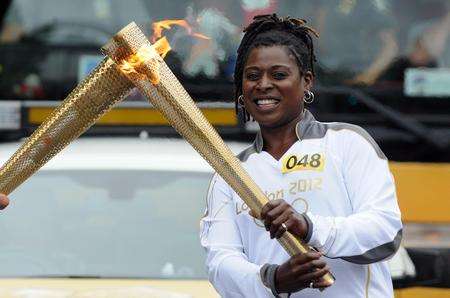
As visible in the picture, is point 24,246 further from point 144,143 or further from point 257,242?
point 257,242

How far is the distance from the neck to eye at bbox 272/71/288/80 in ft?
0.41

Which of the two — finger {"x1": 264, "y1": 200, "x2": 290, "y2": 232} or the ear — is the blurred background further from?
finger {"x1": 264, "y1": 200, "x2": 290, "y2": 232}

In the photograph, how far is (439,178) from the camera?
6891mm

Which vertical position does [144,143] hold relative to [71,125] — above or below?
below

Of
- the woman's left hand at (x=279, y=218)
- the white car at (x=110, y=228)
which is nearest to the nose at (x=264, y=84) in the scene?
the woman's left hand at (x=279, y=218)

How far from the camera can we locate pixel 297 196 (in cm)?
361

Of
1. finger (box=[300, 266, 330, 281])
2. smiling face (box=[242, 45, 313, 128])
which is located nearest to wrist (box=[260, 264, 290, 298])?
finger (box=[300, 266, 330, 281])

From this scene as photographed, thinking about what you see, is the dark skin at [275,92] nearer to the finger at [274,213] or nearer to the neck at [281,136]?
the neck at [281,136]

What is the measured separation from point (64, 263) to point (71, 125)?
2111 mm

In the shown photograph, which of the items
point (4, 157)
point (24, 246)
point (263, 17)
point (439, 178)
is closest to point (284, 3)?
point (439, 178)

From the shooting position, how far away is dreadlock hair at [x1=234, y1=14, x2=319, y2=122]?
3.74m

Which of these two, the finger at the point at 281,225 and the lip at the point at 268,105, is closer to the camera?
the finger at the point at 281,225

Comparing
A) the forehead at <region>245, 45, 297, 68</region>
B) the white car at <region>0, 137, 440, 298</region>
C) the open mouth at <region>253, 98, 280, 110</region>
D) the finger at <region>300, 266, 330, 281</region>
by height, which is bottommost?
the white car at <region>0, 137, 440, 298</region>

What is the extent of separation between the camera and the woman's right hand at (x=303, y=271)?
3.42 m
